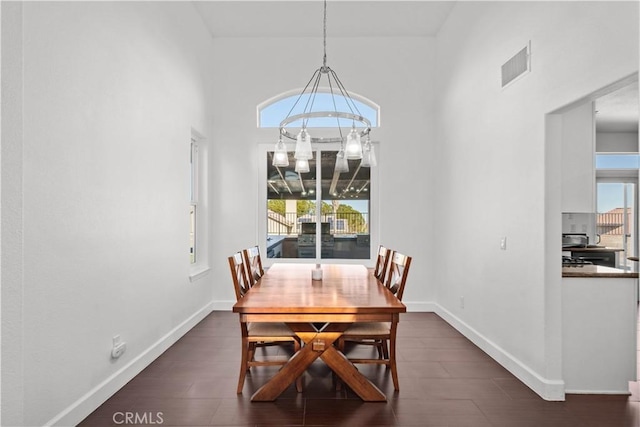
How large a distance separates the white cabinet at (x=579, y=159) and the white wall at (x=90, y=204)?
392cm

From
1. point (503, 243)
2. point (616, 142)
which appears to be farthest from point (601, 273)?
point (616, 142)

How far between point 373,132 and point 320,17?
1577mm

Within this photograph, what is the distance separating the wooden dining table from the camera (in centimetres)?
235

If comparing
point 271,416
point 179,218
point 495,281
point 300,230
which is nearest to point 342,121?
point 300,230

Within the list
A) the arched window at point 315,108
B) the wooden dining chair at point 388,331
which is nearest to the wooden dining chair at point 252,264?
the wooden dining chair at point 388,331

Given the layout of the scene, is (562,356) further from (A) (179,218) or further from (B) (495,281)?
(A) (179,218)

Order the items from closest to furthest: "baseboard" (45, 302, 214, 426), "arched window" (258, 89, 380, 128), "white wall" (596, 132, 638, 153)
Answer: "baseboard" (45, 302, 214, 426), "arched window" (258, 89, 380, 128), "white wall" (596, 132, 638, 153)

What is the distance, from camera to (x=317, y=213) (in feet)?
17.8

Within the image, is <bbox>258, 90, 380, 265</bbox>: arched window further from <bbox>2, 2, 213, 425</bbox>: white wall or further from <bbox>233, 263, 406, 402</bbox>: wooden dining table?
<bbox>233, 263, 406, 402</bbox>: wooden dining table

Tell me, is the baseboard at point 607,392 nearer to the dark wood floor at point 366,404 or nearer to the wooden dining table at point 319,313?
the dark wood floor at point 366,404

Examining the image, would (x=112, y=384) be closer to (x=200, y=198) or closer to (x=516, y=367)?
(x=200, y=198)

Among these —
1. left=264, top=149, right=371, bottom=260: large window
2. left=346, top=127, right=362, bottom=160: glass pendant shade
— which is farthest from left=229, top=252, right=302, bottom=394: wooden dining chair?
left=264, top=149, right=371, bottom=260: large window

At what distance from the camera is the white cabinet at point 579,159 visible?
3775 mm

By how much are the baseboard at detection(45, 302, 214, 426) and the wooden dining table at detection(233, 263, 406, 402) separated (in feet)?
3.33
